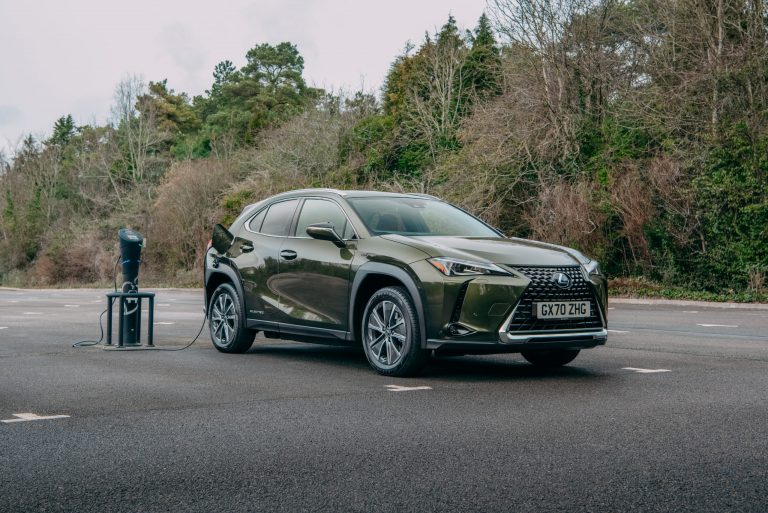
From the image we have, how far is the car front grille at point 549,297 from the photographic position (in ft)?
25.4

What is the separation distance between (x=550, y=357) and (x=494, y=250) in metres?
1.66

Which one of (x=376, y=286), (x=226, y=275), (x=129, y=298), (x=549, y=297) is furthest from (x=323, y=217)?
(x=129, y=298)

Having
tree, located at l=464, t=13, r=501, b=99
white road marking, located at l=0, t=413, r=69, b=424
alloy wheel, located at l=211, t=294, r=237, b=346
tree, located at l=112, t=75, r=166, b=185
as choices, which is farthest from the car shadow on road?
tree, located at l=112, t=75, r=166, b=185

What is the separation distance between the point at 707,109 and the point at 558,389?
63.8 feet

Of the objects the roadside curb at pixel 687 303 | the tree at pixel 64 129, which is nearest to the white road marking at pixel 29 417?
the roadside curb at pixel 687 303

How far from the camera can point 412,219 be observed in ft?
30.1

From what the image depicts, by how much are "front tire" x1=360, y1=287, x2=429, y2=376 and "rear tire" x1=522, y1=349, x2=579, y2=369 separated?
1.59m

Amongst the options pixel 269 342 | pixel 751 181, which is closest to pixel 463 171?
pixel 751 181

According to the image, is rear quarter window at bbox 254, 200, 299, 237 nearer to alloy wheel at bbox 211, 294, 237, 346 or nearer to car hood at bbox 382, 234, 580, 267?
alloy wheel at bbox 211, 294, 237, 346

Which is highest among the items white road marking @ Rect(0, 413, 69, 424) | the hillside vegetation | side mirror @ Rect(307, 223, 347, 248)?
the hillside vegetation

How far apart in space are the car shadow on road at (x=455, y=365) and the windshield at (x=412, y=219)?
1.34 m

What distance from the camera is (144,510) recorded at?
400cm

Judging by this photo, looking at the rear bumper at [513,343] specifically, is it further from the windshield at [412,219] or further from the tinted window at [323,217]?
the tinted window at [323,217]

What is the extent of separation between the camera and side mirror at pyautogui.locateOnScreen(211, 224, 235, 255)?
10.7 m
